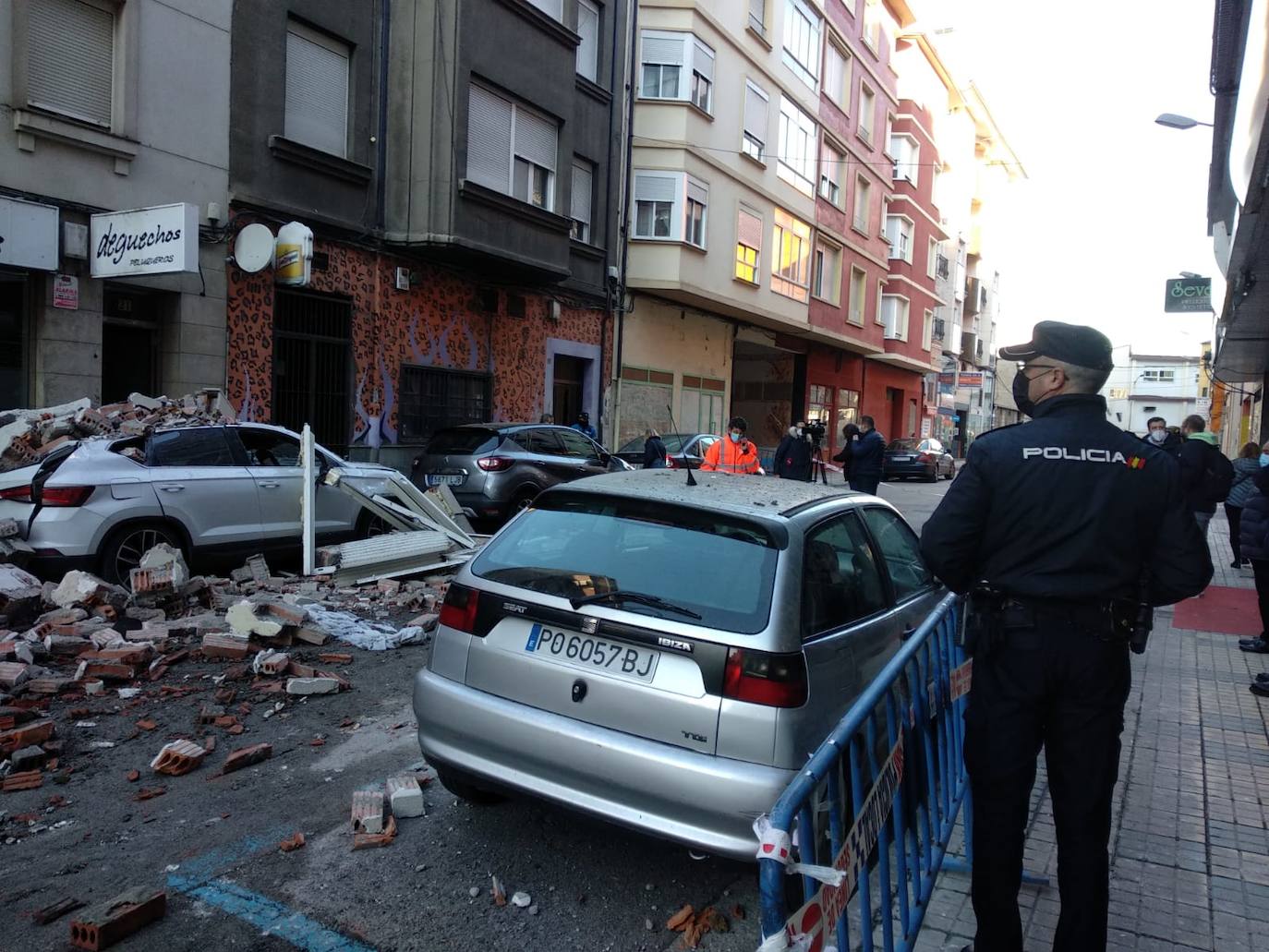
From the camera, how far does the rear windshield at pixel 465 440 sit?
468 inches

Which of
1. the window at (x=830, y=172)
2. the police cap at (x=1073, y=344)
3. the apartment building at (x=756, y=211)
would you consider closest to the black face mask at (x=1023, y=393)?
the police cap at (x=1073, y=344)

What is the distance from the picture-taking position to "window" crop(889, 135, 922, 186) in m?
35.8

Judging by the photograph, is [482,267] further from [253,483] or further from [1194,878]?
[1194,878]

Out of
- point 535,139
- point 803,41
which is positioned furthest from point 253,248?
point 803,41

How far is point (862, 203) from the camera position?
106 ft

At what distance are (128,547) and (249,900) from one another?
5.37 metres

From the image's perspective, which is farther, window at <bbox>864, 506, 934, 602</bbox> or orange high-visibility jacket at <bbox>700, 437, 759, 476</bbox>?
orange high-visibility jacket at <bbox>700, 437, 759, 476</bbox>

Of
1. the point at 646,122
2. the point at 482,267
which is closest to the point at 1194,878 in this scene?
the point at 482,267

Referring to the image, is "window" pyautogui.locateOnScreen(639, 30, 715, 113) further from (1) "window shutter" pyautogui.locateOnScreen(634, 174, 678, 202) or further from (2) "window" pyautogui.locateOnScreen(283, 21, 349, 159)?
(2) "window" pyautogui.locateOnScreen(283, 21, 349, 159)

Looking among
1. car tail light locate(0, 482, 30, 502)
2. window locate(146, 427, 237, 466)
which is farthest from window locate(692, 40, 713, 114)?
car tail light locate(0, 482, 30, 502)

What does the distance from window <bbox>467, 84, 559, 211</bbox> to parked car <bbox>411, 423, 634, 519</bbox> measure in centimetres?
530

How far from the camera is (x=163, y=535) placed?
26.4 feet

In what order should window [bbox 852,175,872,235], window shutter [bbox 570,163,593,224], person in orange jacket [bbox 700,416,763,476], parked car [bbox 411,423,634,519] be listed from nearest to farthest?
person in orange jacket [bbox 700,416,763,476], parked car [bbox 411,423,634,519], window shutter [bbox 570,163,593,224], window [bbox 852,175,872,235]

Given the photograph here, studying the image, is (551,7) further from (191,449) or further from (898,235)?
(898,235)
